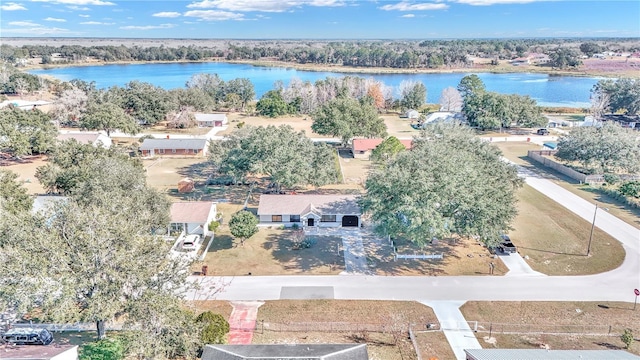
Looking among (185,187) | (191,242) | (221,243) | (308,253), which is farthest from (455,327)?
(185,187)

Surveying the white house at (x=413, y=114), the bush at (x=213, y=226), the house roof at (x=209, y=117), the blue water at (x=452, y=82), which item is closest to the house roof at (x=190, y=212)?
the bush at (x=213, y=226)

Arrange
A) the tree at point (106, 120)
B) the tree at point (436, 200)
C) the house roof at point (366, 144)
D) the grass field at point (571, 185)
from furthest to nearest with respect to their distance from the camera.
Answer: the tree at point (106, 120) → the house roof at point (366, 144) → the grass field at point (571, 185) → the tree at point (436, 200)

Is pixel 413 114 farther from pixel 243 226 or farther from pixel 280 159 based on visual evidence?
pixel 243 226

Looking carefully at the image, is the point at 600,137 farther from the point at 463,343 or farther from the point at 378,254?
the point at 463,343

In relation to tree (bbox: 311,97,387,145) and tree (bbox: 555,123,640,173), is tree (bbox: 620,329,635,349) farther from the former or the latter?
tree (bbox: 311,97,387,145)

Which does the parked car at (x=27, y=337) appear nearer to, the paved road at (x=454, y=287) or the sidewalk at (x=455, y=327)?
the paved road at (x=454, y=287)

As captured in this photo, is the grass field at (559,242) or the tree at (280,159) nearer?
the grass field at (559,242)
